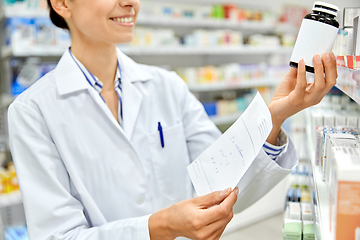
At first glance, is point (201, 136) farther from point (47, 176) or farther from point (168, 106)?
point (47, 176)

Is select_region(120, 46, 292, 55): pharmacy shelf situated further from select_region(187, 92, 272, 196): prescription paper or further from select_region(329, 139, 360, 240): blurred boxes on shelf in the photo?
select_region(329, 139, 360, 240): blurred boxes on shelf

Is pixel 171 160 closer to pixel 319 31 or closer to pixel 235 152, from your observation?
pixel 235 152

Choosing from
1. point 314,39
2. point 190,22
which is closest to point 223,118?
point 190,22

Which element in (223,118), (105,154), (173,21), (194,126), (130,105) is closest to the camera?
(105,154)

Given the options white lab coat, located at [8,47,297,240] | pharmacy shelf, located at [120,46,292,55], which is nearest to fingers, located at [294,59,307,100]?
white lab coat, located at [8,47,297,240]

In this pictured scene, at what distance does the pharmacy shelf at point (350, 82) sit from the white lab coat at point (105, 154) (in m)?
0.29

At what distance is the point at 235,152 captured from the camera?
2.96 feet

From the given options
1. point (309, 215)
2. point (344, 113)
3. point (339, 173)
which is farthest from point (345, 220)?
point (344, 113)

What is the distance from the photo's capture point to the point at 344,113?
1459mm

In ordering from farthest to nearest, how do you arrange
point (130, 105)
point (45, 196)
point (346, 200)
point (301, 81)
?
point (130, 105) → point (45, 196) → point (301, 81) → point (346, 200)

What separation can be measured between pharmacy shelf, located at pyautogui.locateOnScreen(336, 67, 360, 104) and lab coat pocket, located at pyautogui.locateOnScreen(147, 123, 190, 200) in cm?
62

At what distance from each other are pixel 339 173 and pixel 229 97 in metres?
3.99

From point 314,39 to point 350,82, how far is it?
147 millimetres

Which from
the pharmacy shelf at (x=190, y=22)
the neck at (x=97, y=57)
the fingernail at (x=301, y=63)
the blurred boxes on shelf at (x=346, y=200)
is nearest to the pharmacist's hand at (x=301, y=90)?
the fingernail at (x=301, y=63)
